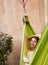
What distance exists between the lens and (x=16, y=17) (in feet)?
5.77

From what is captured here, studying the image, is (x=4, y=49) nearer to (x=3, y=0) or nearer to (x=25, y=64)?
(x=25, y=64)

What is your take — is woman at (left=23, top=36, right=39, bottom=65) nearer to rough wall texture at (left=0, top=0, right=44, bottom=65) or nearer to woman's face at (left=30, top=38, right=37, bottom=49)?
woman's face at (left=30, top=38, right=37, bottom=49)

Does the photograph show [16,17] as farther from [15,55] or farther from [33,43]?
[33,43]

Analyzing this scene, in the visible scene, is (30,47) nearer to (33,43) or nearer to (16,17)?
(33,43)

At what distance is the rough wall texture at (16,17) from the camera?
1.74 metres

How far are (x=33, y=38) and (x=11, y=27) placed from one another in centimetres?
65

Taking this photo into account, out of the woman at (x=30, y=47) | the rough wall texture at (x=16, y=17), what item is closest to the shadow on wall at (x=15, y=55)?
the rough wall texture at (x=16, y=17)

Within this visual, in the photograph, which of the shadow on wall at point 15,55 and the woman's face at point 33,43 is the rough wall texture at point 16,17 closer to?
the shadow on wall at point 15,55

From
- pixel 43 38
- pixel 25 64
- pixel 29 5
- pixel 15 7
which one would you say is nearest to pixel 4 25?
pixel 15 7

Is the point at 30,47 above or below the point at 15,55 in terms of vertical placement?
above

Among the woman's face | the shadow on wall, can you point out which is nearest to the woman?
the woman's face

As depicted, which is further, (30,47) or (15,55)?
(15,55)

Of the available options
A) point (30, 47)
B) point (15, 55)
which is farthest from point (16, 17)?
point (30, 47)

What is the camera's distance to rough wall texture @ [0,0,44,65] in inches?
68.4
